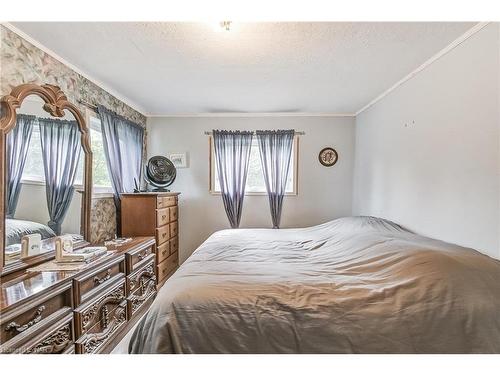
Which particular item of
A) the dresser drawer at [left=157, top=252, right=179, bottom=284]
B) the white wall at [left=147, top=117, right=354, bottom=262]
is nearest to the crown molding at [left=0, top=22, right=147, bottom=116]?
the white wall at [left=147, top=117, right=354, bottom=262]

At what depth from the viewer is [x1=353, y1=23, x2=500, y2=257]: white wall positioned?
1524 millimetres

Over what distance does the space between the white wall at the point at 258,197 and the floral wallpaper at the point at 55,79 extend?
79cm

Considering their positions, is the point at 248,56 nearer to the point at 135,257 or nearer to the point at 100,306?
the point at 135,257

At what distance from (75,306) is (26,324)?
0.32m

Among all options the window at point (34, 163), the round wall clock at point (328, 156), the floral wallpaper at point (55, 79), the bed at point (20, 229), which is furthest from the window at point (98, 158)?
the round wall clock at point (328, 156)

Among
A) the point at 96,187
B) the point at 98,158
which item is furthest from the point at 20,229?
the point at 98,158

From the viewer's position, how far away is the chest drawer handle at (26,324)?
1.12m

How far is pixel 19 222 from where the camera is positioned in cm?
156

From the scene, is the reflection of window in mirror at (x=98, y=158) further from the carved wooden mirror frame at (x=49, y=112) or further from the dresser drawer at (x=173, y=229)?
the dresser drawer at (x=173, y=229)

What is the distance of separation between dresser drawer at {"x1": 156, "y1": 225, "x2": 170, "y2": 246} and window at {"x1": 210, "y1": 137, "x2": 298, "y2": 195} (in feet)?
2.88

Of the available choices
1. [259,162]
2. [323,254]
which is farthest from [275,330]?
[259,162]

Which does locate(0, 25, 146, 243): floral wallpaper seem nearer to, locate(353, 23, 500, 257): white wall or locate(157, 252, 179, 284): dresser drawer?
locate(157, 252, 179, 284): dresser drawer

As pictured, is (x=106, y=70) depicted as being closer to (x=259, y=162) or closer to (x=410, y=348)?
(x=259, y=162)
